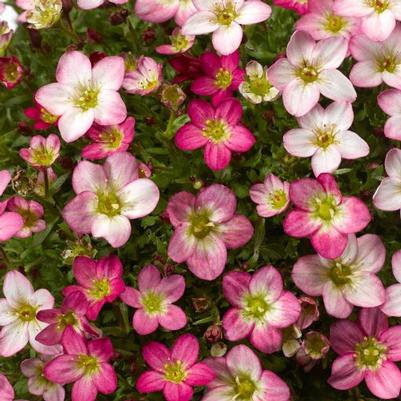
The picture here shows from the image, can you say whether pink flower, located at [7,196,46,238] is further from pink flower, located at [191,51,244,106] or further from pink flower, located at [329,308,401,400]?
pink flower, located at [329,308,401,400]

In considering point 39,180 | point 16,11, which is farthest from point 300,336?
point 16,11

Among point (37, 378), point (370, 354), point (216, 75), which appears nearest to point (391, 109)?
point (216, 75)

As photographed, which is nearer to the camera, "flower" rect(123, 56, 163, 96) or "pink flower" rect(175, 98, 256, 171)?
"pink flower" rect(175, 98, 256, 171)

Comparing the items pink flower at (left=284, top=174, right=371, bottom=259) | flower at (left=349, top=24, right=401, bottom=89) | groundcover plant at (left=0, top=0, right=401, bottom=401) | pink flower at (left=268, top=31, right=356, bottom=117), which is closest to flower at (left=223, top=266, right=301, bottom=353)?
groundcover plant at (left=0, top=0, right=401, bottom=401)

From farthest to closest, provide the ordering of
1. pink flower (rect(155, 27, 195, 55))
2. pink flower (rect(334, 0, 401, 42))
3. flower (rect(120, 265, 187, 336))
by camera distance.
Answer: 1. pink flower (rect(155, 27, 195, 55))
2. pink flower (rect(334, 0, 401, 42))
3. flower (rect(120, 265, 187, 336))

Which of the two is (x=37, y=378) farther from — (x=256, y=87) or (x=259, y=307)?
(x=256, y=87)

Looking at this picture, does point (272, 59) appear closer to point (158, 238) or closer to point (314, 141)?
point (314, 141)
